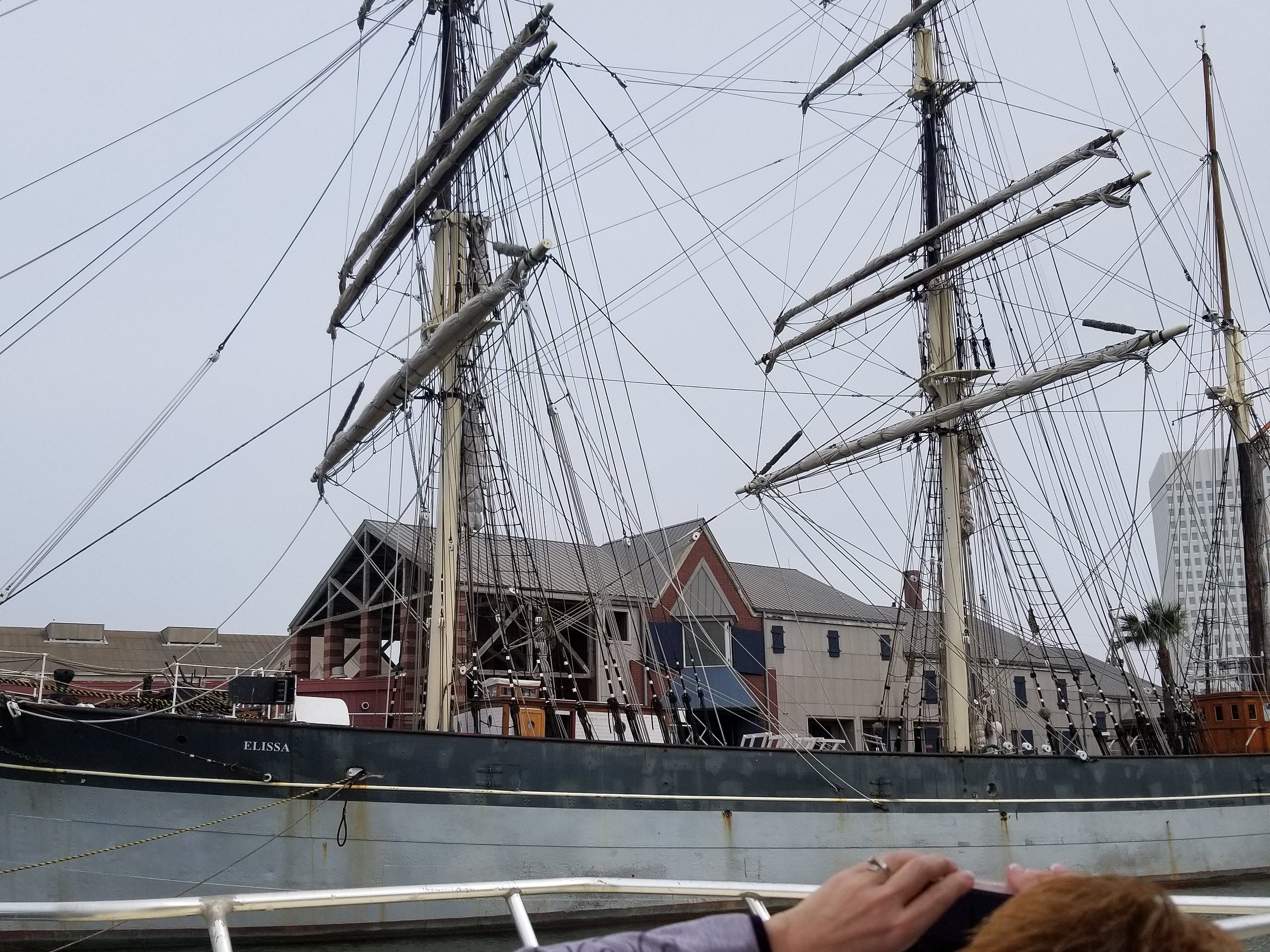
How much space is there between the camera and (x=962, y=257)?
25.9m

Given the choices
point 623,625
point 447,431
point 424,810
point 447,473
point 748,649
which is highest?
point 447,431

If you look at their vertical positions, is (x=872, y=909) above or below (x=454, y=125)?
below

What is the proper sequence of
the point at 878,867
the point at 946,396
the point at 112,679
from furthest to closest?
the point at 946,396, the point at 112,679, the point at 878,867

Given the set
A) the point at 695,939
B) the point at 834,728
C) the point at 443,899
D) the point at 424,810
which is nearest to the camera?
the point at 695,939

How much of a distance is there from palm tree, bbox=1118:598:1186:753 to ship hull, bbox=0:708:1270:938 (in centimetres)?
744

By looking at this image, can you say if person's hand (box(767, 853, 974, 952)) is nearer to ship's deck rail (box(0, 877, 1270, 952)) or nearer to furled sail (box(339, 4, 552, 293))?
ship's deck rail (box(0, 877, 1270, 952))

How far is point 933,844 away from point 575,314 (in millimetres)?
10805

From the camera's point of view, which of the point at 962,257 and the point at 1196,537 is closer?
the point at 962,257

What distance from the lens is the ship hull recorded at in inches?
551

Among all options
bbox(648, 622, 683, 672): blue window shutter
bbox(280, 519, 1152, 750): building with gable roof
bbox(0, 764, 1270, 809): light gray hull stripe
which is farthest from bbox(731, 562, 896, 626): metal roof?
bbox(0, 764, 1270, 809): light gray hull stripe

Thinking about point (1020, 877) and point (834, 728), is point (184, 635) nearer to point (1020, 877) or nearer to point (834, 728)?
point (834, 728)

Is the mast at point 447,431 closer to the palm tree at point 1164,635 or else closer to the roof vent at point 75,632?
the roof vent at point 75,632

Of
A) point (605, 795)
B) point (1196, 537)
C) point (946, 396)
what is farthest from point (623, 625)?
point (1196, 537)

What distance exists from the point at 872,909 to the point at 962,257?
26.0m
